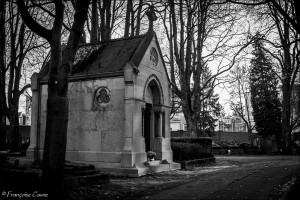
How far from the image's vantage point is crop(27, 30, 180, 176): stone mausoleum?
40.6 ft

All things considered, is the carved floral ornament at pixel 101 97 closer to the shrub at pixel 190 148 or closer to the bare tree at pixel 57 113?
the bare tree at pixel 57 113

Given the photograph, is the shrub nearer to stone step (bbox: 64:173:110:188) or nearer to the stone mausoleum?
the stone mausoleum

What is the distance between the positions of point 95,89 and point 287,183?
8.24 meters

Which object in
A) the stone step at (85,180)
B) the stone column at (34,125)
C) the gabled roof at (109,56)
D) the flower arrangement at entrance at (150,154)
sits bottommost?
the stone step at (85,180)

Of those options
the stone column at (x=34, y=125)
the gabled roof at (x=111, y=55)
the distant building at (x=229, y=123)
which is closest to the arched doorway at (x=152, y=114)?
the gabled roof at (x=111, y=55)

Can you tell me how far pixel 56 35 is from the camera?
25.2 ft

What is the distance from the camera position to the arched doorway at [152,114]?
14602mm

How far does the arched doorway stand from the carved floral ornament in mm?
2140

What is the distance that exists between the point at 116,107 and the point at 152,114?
258 cm

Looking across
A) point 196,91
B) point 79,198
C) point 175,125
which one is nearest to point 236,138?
point 175,125

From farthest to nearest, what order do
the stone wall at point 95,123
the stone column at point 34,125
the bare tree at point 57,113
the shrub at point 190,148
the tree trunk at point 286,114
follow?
1. the tree trunk at point 286,114
2. the shrub at point 190,148
3. the stone column at point 34,125
4. the stone wall at point 95,123
5. the bare tree at point 57,113

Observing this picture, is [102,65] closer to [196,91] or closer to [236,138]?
[196,91]

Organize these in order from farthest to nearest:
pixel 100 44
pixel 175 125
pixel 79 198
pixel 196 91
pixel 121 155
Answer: pixel 175 125 → pixel 196 91 → pixel 100 44 → pixel 121 155 → pixel 79 198

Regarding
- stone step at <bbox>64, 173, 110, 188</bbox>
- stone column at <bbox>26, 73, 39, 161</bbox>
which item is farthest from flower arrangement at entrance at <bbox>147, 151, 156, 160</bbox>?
stone column at <bbox>26, 73, 39, 161</bbox>
